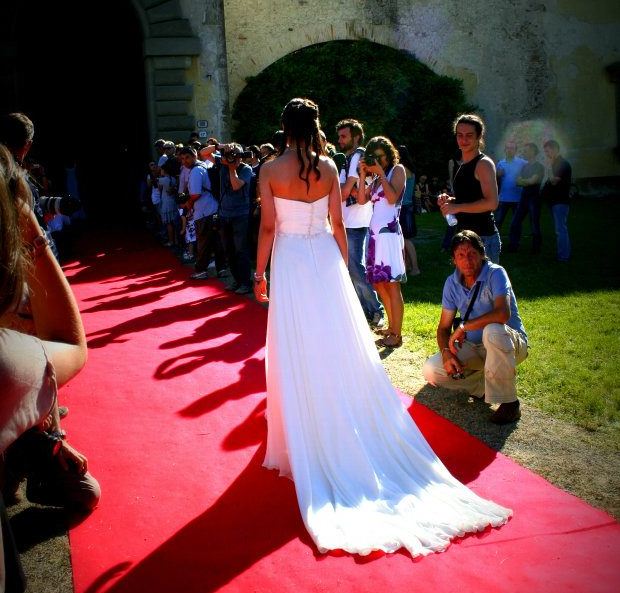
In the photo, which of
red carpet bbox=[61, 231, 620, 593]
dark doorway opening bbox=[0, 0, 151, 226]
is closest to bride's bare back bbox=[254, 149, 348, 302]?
red carpet bbox=[61, 231, 620, 593]

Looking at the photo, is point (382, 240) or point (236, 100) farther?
point (236, 100)

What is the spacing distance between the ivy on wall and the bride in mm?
15302

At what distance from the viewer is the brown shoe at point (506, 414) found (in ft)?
13.6

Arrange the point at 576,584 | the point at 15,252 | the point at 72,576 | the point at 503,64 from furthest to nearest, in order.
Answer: the point at 503,64 → the point at 72,576 → the point at 576,584 → the point at 15,252

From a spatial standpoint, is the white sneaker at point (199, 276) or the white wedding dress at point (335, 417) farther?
the white sneaker at point (199, 276)

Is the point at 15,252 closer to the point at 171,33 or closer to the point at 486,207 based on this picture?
the point at 486,207

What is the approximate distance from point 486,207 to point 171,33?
490 inches

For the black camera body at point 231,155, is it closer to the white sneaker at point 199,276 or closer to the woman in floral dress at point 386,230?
the white sneaker at point 199,276

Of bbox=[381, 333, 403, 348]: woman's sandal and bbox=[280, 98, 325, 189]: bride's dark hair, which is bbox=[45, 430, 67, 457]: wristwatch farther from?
bbox=[381, 333, 403, 348]: woman's sandal

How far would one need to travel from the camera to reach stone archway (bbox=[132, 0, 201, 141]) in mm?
14930

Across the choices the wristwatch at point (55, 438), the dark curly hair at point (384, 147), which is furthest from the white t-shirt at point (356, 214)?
the wristwatch at point (55, 438)

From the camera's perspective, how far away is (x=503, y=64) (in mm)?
21547

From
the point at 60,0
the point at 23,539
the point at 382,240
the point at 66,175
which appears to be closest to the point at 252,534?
the point at 23,539

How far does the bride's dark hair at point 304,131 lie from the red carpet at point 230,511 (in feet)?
5.53
